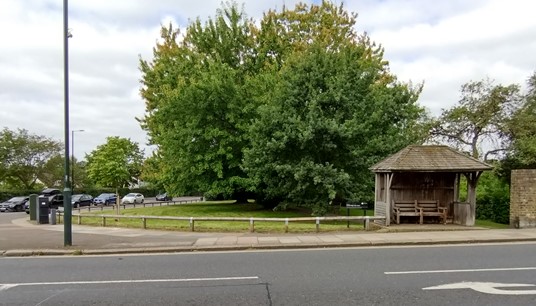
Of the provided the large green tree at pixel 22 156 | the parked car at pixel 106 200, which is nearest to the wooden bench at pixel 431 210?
the parked car at pixel 106 200

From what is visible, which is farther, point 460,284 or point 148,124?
point 148,124

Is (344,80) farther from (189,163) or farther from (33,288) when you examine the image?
(33,288)

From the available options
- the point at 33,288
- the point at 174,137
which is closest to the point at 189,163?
the point at 174,137

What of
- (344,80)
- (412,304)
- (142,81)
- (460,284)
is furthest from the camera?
(142,81)

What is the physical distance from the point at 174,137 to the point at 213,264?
1863cm

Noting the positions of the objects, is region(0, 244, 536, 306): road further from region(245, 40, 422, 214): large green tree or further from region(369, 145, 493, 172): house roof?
region(245, 40, 422, 214): large green tree

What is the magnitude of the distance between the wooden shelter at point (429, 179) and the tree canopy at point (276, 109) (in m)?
3.99

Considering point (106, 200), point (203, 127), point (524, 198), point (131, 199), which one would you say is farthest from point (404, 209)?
point (131, 199)

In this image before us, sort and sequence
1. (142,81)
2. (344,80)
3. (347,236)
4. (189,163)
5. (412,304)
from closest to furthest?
(412,304)
(347,236)
(344,80)
(189,163)
(142,81)

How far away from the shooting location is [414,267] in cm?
904

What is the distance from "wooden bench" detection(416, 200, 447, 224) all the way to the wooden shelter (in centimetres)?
34

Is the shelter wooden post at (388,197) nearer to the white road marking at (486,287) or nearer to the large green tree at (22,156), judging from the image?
the white road marking at (486,287)

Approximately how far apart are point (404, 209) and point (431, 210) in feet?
3.66

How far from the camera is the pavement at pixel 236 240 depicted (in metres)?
12.2
